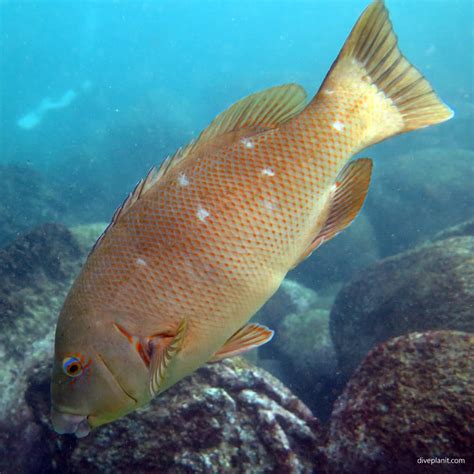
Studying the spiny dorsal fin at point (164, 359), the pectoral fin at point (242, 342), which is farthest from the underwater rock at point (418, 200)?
the spiny dorsal fin at point (164, 359)

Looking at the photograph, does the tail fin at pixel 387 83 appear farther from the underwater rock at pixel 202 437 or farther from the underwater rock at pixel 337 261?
the underwater rock at pixel 337 261

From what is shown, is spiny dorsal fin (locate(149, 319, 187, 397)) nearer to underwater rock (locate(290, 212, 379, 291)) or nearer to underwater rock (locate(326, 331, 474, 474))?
underwater rock (locate(326, 331, 474, 474))

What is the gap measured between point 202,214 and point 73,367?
830 mm

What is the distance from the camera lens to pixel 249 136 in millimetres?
1728

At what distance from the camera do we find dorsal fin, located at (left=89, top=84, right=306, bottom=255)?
1766 millimetres

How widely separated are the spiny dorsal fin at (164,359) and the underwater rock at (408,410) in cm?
144

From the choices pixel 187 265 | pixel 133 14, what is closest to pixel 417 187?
pixel 187 265

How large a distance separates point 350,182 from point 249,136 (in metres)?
0.59

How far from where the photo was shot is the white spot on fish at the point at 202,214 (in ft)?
5.06

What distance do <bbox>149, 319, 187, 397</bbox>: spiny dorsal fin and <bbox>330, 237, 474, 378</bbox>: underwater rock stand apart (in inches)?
130

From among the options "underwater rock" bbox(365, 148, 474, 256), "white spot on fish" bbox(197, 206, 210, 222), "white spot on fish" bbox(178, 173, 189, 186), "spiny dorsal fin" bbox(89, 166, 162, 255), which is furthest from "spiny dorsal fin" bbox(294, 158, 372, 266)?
"underwater rock" bbox(365, 148, 474, 256)

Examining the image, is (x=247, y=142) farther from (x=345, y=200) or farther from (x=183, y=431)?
(x=183, y=431)

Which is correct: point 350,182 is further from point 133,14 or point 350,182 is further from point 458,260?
point 133,14

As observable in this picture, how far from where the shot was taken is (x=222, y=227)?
1.54m
